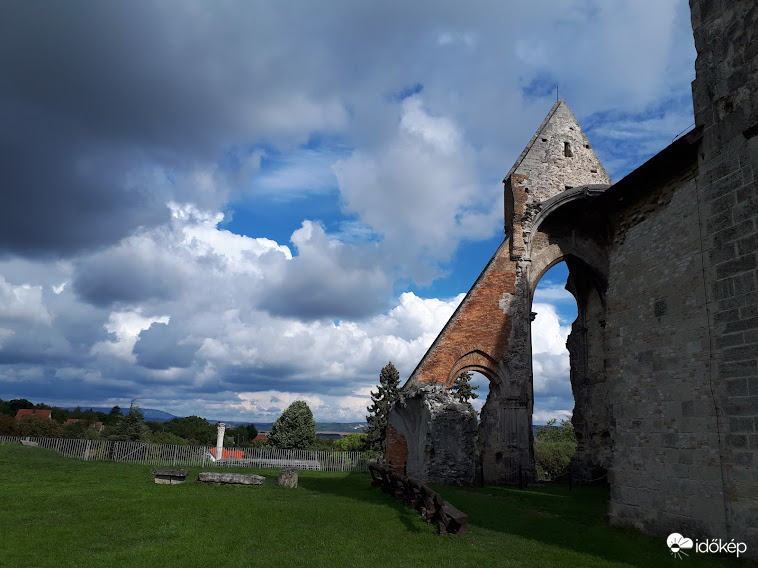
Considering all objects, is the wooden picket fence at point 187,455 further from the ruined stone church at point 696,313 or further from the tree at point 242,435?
the tree at point 242,435

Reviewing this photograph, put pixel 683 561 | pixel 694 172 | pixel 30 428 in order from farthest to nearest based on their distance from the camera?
pixel 30 428 → pixel 694 172 → pixel 683 561

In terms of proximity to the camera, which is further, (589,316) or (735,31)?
(589,316)

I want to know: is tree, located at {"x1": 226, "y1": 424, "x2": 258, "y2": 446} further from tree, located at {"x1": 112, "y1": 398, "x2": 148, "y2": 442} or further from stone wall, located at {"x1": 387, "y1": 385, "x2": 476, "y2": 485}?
stone wall, located at {"x1": 387, "y1": 385, "x2": 476, "y2": 485}

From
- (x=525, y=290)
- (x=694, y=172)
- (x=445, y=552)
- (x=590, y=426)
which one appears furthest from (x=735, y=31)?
(x=590, y=426)

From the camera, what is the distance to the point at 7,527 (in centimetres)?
779

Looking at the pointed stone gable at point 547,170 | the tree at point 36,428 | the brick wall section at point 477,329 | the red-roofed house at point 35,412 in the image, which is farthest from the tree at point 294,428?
the red-roofed house at point 35,412

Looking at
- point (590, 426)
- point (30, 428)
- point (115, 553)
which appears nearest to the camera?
point (115, 553)

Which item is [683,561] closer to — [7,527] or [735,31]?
[735,31]

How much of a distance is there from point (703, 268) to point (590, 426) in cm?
1331

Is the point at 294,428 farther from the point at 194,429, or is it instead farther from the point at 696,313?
the point at 696,313
